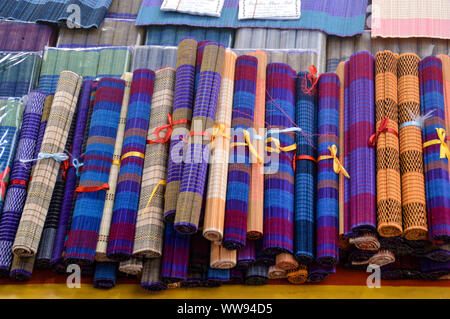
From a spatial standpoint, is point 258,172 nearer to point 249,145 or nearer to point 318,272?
point 249,145

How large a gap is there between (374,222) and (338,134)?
3.94 feet

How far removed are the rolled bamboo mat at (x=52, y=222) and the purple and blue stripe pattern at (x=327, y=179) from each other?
263cm

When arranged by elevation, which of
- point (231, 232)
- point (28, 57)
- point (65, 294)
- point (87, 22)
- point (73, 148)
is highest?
point (87, 22)

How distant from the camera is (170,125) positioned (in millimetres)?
6984

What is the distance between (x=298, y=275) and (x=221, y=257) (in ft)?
2.71

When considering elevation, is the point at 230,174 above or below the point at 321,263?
above

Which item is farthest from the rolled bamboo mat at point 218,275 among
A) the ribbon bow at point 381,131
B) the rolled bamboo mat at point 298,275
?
the ribbon bow at point 381,131

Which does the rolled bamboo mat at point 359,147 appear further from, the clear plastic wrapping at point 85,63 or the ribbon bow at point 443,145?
the clear plastic wrapping at point 85,63

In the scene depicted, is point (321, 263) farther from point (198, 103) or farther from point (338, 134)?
point (198, 103)

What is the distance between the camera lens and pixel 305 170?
22.3ft

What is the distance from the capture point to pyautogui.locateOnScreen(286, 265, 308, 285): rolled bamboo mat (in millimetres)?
6539

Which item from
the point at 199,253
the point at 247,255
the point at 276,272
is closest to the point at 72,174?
the point at 199,253

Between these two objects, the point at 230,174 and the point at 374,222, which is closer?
the point at 374,222

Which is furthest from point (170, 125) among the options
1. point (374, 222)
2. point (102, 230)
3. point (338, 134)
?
point (374, 222)
